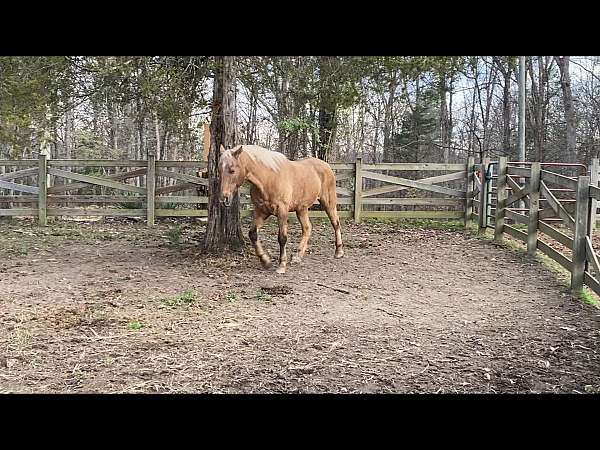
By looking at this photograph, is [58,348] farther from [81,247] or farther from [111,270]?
[81,247]

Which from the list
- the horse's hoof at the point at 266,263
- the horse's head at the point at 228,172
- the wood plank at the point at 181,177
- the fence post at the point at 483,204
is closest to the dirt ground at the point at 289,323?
the horse's hoof at the point at 266,263

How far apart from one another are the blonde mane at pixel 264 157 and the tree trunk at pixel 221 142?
0.67m

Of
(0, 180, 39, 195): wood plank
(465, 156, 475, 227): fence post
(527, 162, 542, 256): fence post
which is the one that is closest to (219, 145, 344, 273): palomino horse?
(527, 162, 542, 256): fence post

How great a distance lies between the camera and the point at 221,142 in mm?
7211

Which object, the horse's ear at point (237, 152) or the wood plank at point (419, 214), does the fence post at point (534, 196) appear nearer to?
the wood plank at point (419, 214)

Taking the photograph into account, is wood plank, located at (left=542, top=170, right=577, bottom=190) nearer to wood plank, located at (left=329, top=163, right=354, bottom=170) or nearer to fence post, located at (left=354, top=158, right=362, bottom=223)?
fence post, located at (left=354, top=158, right=362, bottom=223)

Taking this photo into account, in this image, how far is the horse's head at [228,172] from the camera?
20.3ft

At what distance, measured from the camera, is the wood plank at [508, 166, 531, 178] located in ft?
25.2

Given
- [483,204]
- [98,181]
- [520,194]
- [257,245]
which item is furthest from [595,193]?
[98,181]

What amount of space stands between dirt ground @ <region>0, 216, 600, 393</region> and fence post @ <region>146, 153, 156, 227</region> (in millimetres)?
2297

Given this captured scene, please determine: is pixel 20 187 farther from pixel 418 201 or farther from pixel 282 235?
pixel 418 201

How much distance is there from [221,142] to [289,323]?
3449mm
